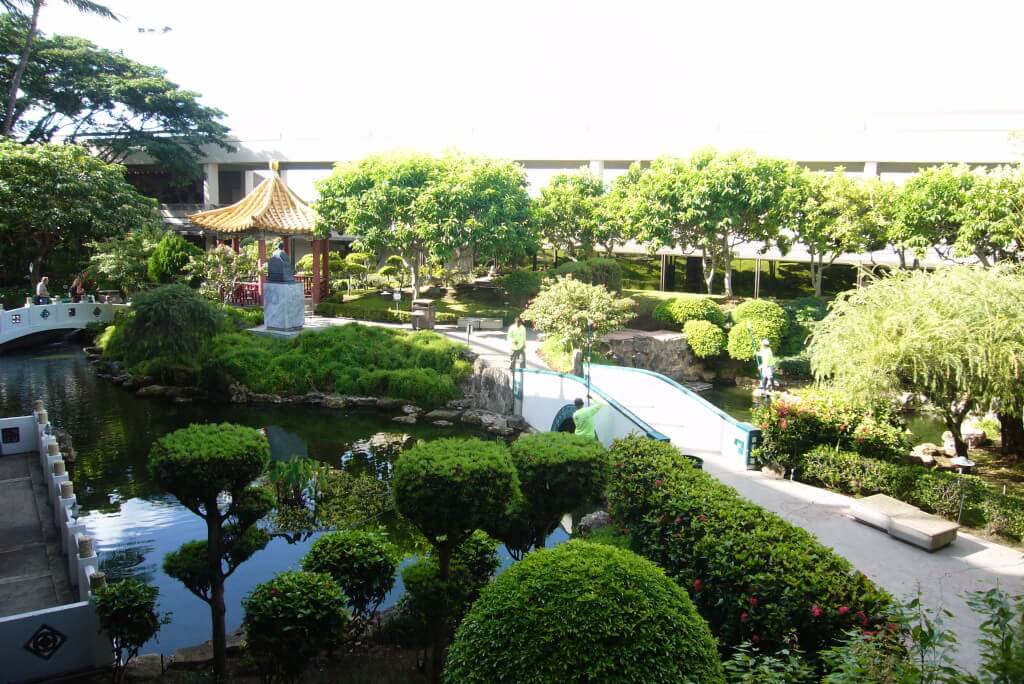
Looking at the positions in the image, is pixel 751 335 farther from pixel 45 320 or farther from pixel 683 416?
pixel 45 320

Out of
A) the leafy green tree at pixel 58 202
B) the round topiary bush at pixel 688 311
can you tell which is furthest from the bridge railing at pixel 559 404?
the leafy green tree at pixel 58 202

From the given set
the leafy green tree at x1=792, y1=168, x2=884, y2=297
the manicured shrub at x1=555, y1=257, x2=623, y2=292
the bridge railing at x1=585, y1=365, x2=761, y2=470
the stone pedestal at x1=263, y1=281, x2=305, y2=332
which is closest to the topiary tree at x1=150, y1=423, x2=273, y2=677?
the bridge railing at x1=585, y1=365, x2=761, y2=470

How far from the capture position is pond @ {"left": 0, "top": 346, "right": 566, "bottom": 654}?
1017 cm

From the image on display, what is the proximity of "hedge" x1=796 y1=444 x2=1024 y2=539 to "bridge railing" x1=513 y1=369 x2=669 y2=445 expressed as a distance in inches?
111

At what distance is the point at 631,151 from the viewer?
36281mm

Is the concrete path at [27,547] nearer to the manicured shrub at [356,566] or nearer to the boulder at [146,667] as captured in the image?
the boulder at [146,667]

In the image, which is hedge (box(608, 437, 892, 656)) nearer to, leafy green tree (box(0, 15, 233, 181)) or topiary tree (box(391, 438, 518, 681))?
topiary tree (box(391, 438, 518, 681))

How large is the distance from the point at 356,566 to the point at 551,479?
7.87ft

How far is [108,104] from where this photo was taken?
3941cm

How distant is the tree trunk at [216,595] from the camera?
765 cm

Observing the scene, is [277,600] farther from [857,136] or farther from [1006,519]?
[857,136]

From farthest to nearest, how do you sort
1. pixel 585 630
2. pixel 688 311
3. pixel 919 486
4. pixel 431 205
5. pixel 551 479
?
1. pixel 431 205
2. pixel 688 311
3. pixel 919 486
4. pixel 551 479
5. pixel 585 630

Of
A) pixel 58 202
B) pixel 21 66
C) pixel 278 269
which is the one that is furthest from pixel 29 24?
pixel 278 269

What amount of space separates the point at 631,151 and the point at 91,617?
32.8 m
